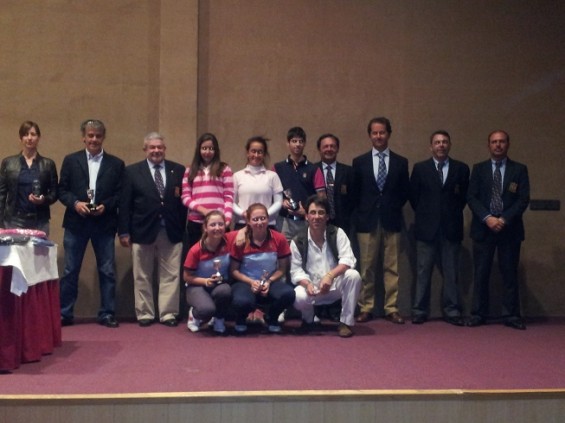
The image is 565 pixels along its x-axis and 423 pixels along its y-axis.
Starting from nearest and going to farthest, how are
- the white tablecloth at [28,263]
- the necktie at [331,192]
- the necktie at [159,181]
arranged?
1. the white tablecloth at [28,263]
2. the necktie at [159,181]
3. the necktie at [331,192]

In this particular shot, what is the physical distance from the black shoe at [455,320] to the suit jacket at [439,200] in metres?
0.60

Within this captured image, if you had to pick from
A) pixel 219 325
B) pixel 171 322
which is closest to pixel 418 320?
pixel 219 325

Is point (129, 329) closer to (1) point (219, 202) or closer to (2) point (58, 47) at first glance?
(1) point (219, 202)

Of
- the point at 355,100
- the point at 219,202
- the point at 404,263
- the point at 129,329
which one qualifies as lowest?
the point at 129,329

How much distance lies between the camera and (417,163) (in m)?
5.83

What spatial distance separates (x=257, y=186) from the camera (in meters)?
5.38

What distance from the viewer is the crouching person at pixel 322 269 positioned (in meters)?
4.97

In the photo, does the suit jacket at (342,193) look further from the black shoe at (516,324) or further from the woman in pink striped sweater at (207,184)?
the black shoe at (516,324)

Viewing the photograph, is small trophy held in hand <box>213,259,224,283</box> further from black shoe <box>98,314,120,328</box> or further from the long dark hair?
black shoe <box>98,314,120,328</box>

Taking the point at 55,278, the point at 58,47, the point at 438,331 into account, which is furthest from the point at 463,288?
the point at 58,47

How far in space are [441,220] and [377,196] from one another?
1.76 feet

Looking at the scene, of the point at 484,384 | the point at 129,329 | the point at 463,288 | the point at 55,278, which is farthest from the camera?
the point at 463,288

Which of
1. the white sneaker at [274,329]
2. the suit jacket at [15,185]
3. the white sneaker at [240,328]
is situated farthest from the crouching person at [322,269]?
the suit jacket at [15,185]

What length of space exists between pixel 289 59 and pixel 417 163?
1403mm
